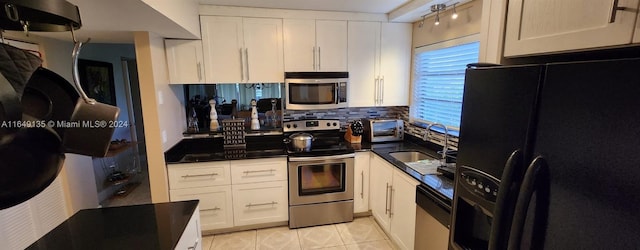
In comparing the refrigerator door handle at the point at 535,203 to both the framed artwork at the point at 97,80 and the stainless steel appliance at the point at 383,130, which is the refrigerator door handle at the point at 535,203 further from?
the framed artwork at the point at 97,80

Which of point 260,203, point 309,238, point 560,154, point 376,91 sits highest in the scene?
point 376,91

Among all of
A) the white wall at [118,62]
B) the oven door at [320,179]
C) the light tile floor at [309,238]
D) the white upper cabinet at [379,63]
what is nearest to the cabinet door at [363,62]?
the white upper cabinet at [379,63]

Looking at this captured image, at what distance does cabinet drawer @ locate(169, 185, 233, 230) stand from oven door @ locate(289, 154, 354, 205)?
1.99ft

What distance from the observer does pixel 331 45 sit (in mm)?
2838

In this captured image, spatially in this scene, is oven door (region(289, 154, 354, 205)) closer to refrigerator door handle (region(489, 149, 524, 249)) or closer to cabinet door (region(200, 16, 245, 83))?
cabinet door (region(200, 16, 245, 83))

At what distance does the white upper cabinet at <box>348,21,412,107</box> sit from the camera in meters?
2.90

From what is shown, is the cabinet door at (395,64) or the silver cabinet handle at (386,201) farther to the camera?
the cabinet door at (395,64)

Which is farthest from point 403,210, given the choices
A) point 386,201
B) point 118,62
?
point 118,62

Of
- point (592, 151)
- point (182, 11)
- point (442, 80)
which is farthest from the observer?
point (442, 80)

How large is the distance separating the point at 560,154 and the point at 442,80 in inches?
81.6

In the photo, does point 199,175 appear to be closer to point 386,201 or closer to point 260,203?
point 260,203

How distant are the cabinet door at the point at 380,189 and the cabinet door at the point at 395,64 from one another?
754 millimetres

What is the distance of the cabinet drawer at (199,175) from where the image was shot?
2482 mm

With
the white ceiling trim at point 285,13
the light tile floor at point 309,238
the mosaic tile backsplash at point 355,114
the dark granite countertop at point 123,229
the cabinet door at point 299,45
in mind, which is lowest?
the light tile floor at point 309,238
